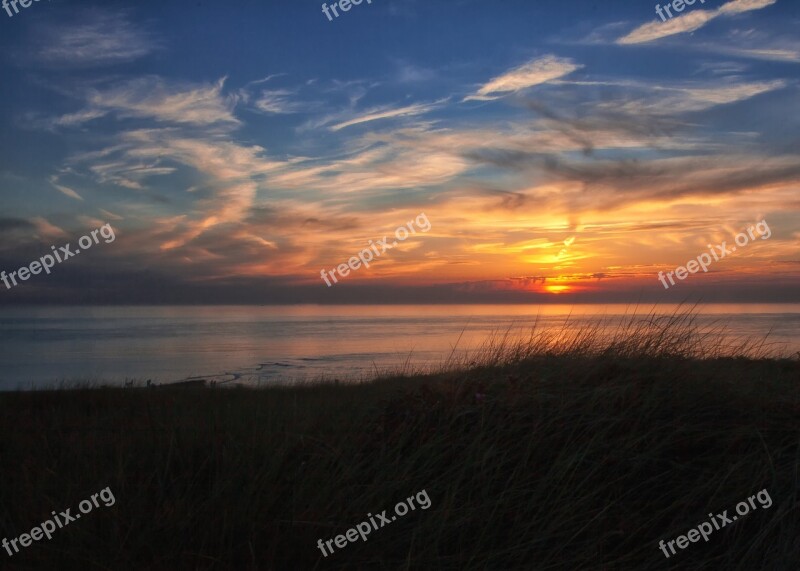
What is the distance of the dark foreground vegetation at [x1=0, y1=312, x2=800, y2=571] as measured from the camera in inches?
168

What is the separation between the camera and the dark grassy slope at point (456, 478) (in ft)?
14.0

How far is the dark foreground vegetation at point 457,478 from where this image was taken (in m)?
4.26

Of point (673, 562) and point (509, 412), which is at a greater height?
point (509, 412)

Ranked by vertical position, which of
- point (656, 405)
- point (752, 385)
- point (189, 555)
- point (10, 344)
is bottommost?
point (10, 344)

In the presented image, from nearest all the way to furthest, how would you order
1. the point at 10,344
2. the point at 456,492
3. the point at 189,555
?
the point at 189,555
the point at 456,492
the point at 10,344

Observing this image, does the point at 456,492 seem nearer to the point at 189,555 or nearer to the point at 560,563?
the point at 560,563

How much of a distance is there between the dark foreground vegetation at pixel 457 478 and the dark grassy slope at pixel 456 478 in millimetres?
18

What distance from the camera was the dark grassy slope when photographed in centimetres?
426

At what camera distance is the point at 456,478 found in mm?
4992

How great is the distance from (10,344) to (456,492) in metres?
46.1

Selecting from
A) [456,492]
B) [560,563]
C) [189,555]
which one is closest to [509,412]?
[456,492]

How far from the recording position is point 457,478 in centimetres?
499

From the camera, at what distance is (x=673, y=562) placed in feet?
14.5

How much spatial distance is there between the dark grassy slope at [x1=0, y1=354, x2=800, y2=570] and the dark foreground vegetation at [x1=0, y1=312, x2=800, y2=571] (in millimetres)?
18
